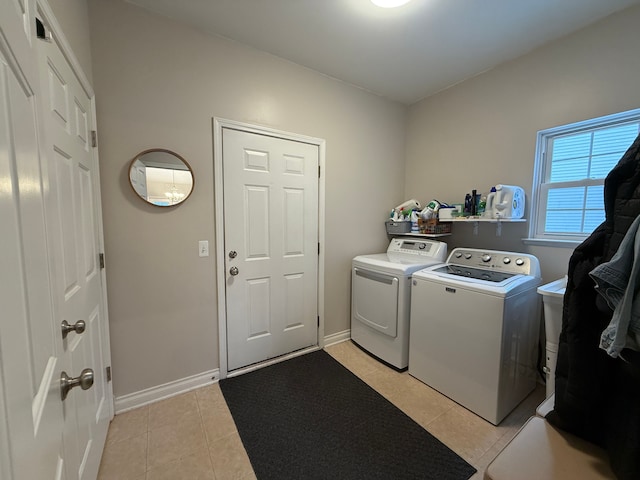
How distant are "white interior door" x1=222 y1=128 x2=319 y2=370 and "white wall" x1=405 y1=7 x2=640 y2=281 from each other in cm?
133

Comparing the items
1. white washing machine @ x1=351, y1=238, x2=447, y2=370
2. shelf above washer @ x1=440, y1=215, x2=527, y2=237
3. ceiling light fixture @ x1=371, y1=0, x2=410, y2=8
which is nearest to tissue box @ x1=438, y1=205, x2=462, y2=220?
shelf above washer @ x1=440, y1=215, x2=527, y2=237

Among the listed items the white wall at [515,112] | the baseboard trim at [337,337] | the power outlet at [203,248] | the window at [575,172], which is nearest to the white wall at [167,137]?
the power outlet at [203,248]

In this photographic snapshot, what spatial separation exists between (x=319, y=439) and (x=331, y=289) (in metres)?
1.30

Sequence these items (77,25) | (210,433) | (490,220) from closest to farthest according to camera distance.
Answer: (77,25) < (210,433) < (490,220)

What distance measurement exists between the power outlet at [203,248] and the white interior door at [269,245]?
139 millimetres

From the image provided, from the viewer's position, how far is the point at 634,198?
69cm

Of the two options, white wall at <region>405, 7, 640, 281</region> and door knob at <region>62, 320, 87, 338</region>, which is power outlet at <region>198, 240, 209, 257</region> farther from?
white wall at <region>405, 7, 640, 281</region>

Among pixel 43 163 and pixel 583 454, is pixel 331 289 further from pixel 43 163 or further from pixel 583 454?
pixel 43 163

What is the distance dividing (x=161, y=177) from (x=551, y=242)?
2.90m

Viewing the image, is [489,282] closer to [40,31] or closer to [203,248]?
[203,248]

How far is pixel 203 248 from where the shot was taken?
6.39ft

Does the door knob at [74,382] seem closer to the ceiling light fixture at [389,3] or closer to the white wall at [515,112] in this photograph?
the ceiling light fixture at [389,3]

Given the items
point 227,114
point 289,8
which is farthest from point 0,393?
point 289,8

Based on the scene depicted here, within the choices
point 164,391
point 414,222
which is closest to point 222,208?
point 164,391
